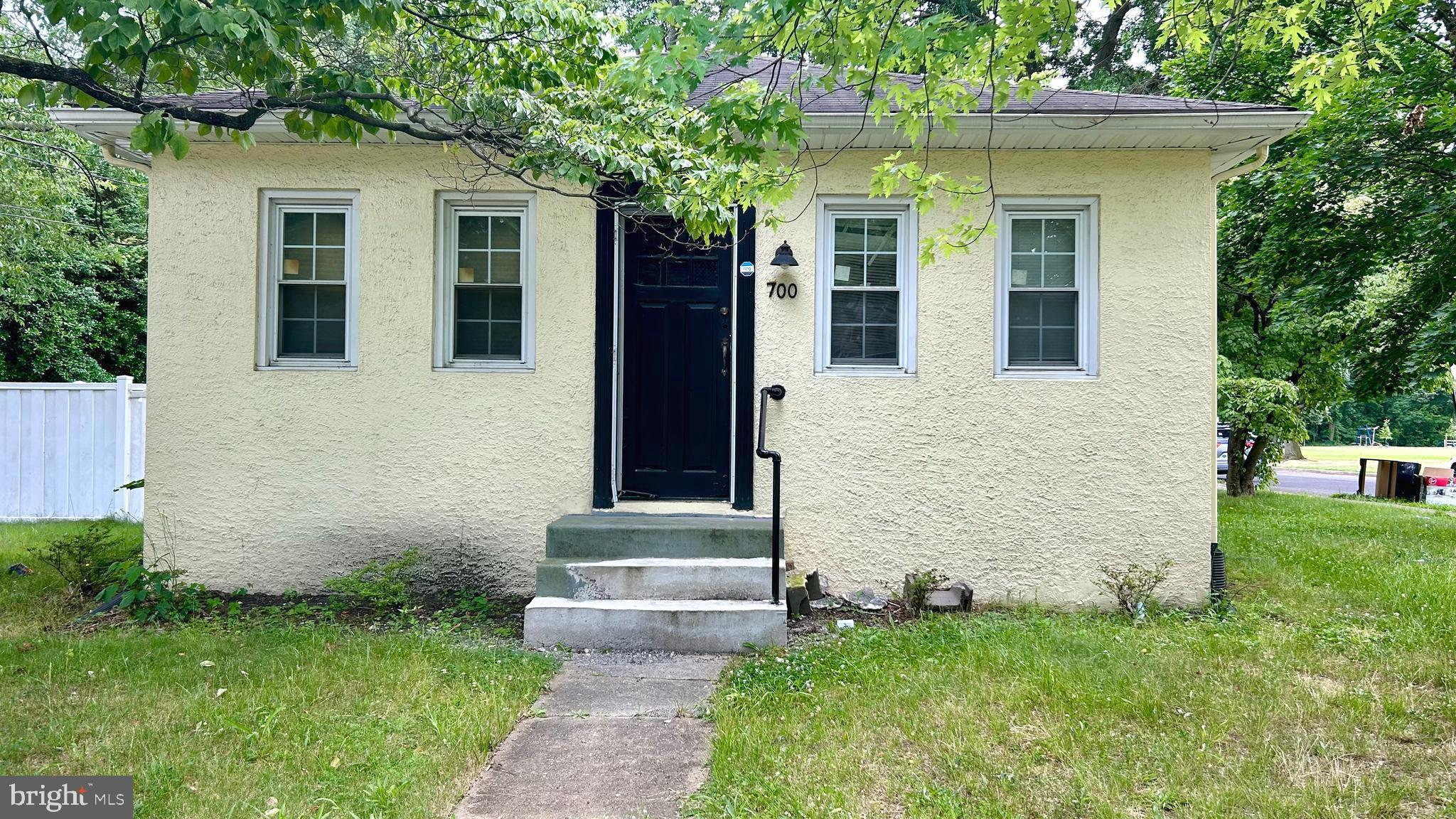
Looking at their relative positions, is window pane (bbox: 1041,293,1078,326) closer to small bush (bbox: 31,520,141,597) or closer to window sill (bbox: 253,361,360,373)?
window sill (bbox: 253,361,360,373)

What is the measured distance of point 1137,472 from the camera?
6.11 metres

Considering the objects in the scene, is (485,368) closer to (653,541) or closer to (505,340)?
(505,340)

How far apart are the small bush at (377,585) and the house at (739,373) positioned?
167 mm

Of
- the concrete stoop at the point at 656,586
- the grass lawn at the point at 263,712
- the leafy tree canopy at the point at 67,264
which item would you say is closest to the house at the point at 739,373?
the concrete stoop at the point at 656,586

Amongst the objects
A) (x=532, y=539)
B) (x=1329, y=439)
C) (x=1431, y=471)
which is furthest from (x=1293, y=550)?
(x=1329, y=439)

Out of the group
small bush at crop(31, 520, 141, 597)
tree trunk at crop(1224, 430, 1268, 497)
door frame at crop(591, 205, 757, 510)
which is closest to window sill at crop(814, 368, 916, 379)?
door frame at crop(591, 205, 757, 510)

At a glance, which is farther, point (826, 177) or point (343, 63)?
point (826, 177)

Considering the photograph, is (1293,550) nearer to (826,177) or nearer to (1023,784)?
(826,177)

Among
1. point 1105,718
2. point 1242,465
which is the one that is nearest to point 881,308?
point 1105,718

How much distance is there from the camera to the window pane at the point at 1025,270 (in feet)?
20.6

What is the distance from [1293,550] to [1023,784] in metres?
6.80

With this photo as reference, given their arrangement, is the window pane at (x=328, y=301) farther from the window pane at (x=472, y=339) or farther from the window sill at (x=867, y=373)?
the window sill at (x=867, y=373)

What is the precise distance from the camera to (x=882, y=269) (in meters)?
6.31

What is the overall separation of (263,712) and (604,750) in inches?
59.5
